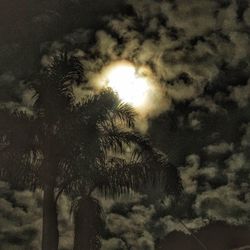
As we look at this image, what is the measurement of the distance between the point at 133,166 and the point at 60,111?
3223mm

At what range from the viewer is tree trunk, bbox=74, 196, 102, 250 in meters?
21.9

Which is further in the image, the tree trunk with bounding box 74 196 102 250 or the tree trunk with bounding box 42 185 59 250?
the tree trunk with bounding box 74 196 102 250

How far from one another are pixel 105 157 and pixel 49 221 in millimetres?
2923

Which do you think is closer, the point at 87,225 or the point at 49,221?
the point at 49,221

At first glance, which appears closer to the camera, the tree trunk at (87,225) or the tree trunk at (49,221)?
the tree trunk at (49,221)

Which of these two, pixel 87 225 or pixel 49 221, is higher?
pixel 87 225

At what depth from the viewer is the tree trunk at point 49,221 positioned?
2006cm

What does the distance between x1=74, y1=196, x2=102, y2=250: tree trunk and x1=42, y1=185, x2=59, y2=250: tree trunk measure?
5.75 ft

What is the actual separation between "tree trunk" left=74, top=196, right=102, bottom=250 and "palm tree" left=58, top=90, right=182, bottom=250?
0.48 m

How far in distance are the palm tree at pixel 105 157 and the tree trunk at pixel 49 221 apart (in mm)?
657

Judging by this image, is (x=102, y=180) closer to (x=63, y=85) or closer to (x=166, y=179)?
(x=166, y=179)

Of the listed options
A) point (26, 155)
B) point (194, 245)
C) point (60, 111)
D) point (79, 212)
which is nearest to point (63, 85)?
point (60, 111)

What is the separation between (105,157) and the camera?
20.9 m

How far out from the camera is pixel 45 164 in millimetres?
20391
